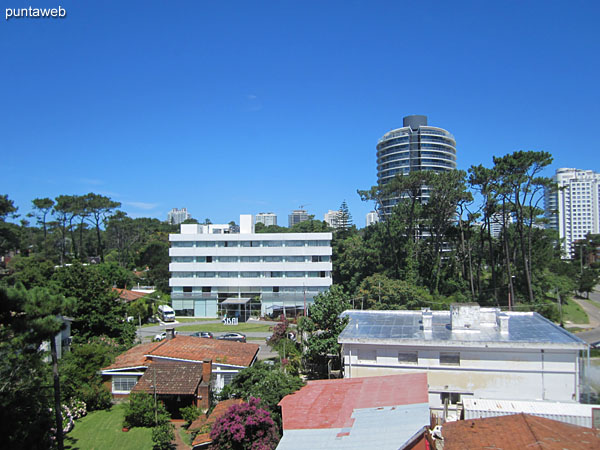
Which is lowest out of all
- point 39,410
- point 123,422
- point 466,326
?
point 123,422

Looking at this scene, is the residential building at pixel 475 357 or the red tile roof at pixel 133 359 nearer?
the residential building at pixel 475 357

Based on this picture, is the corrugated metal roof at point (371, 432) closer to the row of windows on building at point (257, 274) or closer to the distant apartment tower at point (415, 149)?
the row of windows on building at point (257, 274)

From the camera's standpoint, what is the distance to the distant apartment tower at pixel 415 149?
312 feet

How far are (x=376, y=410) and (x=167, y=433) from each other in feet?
28.3

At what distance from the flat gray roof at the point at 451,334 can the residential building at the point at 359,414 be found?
1.83 m

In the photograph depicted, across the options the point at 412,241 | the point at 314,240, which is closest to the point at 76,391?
the point at 314,240

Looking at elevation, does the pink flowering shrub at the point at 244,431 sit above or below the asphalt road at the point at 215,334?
above

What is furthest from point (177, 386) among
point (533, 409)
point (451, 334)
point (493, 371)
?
point (533, 409)

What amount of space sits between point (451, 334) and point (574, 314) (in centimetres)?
3970

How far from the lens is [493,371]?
64.3ft

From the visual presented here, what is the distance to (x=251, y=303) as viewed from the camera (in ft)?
180

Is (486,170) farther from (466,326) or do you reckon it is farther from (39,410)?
(39,410)

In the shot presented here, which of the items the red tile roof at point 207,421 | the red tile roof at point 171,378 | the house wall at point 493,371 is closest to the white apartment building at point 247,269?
the red tile roof at point 171,378

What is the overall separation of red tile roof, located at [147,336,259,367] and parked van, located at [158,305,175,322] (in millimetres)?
22137
